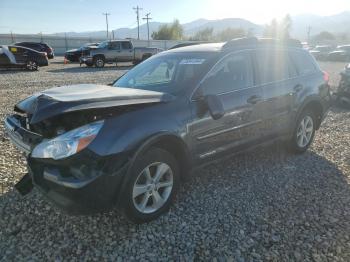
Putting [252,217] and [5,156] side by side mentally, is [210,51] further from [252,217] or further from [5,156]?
[5,156]

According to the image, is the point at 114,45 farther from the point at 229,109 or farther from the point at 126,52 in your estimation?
the point at 229,109

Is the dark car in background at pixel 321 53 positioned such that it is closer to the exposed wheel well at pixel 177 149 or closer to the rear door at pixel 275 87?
the rear door at pixel 275 87

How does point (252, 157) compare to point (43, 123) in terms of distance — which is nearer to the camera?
point (43, 123)

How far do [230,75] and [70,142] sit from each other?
2201 mm

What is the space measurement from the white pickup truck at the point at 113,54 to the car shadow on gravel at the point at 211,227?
68.7ft

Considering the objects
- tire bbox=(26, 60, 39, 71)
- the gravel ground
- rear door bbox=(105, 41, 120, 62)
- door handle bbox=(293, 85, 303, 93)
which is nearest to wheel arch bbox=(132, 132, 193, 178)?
the gravel ground

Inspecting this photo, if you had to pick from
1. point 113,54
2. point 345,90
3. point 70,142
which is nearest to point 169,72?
point 70,142

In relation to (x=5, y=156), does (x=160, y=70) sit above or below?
above

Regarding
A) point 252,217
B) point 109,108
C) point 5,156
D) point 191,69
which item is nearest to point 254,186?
point 252,217

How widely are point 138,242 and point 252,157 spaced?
2.71 meters

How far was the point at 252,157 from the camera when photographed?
17.5 feet

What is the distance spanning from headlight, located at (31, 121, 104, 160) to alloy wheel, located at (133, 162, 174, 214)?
2.10 feet

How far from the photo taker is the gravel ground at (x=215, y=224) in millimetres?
3072

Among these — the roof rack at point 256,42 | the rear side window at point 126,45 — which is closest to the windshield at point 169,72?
the roof rack at point 256,42
